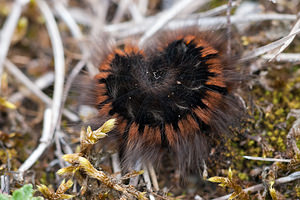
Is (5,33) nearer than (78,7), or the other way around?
(5,33)

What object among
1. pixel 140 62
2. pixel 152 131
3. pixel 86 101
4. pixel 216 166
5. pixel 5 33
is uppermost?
pixel 5 33

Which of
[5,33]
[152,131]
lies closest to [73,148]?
[152,131]

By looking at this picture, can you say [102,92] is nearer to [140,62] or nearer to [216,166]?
[140,62]

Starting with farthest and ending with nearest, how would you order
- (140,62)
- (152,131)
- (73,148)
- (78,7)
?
(78,7), (73,148), (140,62), (152,131)

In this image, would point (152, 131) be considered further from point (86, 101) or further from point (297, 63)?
point (297, 63)

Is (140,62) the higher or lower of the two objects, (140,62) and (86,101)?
the higher

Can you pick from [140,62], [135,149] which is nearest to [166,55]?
[140,62]

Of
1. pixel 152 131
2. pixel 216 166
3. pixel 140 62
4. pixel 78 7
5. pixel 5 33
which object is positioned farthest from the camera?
pixel 78 7
